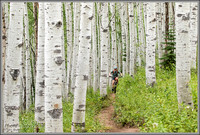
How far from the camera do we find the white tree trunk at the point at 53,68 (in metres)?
4.69

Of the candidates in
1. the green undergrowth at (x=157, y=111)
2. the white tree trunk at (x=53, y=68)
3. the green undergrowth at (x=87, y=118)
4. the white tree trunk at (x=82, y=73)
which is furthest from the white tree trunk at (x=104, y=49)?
the white tree trunk at (x=53, y=68)

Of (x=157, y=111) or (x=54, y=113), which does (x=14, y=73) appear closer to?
(x=54, y=113)

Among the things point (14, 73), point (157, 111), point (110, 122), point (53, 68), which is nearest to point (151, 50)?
point (110, 122)

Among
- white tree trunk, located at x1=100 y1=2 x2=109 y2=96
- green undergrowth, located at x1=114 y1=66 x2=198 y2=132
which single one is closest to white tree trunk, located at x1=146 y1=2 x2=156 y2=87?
green undergrowth, located at x1=114 y1=66 x2=198 y2=132

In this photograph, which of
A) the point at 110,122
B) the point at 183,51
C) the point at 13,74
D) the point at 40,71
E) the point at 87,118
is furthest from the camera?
the point at 110,122

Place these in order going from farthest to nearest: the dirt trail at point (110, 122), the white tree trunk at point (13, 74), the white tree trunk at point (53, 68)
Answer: the dirt trail at point (110, 122) < the white tree trunk at point (13, 74) < the white tree trunk at point (53, 68)

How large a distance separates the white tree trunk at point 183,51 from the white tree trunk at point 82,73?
2.53 m

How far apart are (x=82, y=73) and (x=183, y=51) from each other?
2.90 metres

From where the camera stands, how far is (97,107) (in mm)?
9953

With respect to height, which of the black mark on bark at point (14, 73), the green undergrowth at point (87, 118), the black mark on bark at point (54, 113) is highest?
the black mark on bark at point (14, 73)

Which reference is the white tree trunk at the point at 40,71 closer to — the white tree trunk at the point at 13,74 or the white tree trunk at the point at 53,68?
the white tree trunk at the point at 13,74

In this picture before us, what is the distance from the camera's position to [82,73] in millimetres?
6227

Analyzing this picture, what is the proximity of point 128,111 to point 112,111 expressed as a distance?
59.9 inches

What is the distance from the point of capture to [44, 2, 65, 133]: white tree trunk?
4.69m
